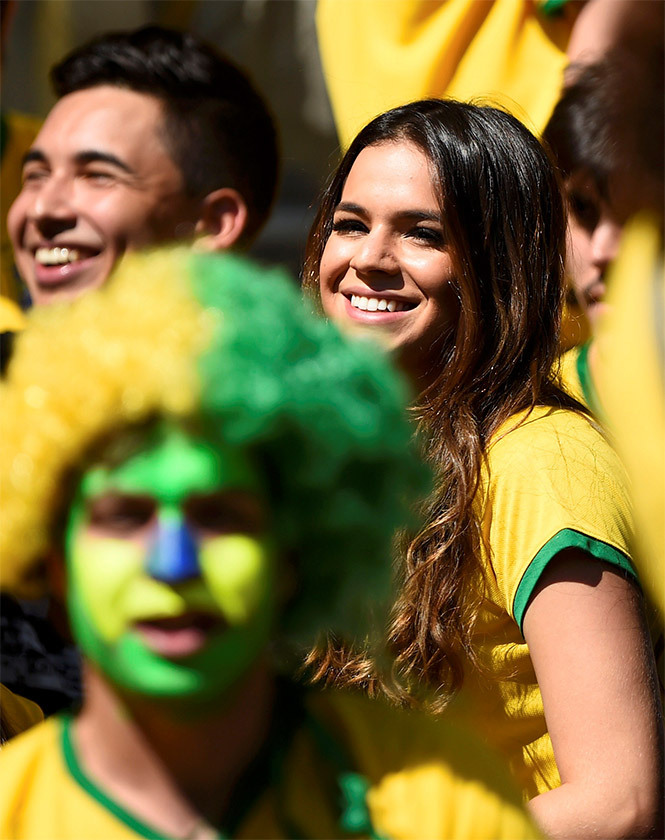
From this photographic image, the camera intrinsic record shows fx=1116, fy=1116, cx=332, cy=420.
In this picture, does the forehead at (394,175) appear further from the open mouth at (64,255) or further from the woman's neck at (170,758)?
the woman's neck at (170,758)

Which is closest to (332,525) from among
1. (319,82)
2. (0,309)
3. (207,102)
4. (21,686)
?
(21,686)

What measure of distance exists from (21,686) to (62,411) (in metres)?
1.11

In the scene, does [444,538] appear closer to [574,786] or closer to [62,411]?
[574,786]

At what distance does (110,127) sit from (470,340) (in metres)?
0.93

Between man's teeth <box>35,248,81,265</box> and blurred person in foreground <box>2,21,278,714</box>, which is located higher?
blurred person in foreground <box>2,21,278,714</box>

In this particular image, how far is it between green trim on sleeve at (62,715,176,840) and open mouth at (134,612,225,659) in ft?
0.51

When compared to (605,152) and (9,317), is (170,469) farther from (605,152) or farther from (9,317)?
(605,152)

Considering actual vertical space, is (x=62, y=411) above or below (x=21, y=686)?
above

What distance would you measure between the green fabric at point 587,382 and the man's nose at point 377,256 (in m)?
0.57

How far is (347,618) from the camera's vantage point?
985mm

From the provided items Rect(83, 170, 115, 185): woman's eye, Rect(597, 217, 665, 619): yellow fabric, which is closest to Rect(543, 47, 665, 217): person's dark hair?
Rect(597, 217, 665, 619): yellow fabric

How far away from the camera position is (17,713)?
1.45m

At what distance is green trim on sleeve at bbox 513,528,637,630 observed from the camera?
52.4 inches

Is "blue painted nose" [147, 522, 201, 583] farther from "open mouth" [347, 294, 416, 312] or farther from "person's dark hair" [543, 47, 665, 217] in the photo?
"person's dark hair" [543, 47, 665, 217]
